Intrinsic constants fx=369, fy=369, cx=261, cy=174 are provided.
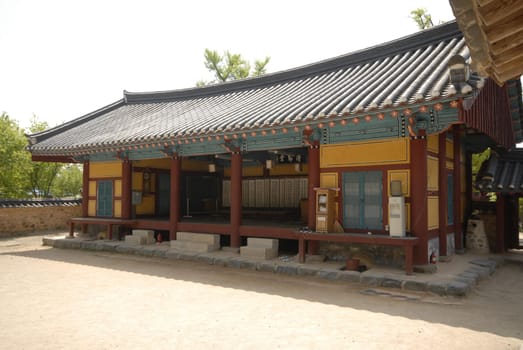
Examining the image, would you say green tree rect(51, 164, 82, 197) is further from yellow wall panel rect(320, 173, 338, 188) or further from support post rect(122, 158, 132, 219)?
yellow wall panel rect(320, 173, 338, 188)

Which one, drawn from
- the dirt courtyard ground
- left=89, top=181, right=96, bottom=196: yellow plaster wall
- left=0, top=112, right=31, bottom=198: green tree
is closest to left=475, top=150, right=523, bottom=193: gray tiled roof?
the dirt courtyard ground

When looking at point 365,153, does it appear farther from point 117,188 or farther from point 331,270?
point 117,188

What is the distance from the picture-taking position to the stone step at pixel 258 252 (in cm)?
1003

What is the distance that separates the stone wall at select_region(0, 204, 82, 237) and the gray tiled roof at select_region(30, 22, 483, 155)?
419 cm

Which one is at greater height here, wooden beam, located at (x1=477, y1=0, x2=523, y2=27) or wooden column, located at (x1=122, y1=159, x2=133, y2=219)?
wooden beam, located at (x1=477, y1=0, x2=523, y2=27)

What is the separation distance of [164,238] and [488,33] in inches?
511

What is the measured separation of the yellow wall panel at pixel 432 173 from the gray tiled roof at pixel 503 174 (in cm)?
278

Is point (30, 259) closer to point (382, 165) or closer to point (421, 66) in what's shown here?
point (382, 165)

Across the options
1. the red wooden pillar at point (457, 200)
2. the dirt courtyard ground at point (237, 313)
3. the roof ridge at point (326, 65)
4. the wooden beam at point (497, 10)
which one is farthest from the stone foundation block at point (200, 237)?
the wooden beam at point (497, 10)

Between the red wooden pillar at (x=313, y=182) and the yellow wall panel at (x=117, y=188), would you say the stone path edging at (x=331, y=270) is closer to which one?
the red wooden pillar at (x=313, y=182)

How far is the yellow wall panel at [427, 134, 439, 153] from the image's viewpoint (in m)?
8.80

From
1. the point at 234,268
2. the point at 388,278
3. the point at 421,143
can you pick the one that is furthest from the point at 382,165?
the point at 234,268

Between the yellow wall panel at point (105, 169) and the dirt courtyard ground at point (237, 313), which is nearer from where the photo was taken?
the dirt courtyard ground at point (237, 313)

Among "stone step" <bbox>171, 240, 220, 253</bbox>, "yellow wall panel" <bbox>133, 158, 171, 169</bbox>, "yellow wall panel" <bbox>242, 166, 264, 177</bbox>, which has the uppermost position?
"yellow wall panel" <bbox>133, 158, 171, 169</bbox>
